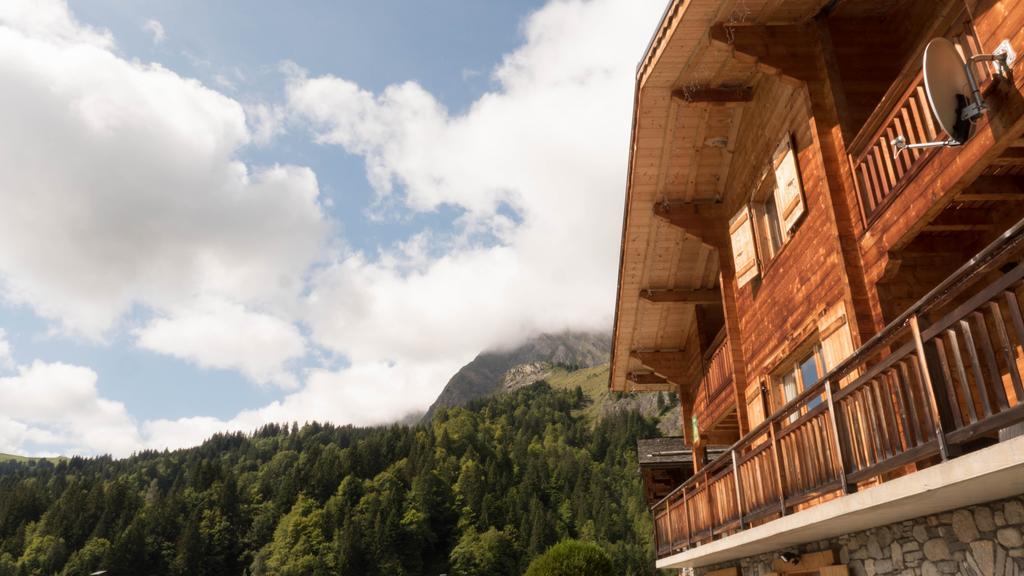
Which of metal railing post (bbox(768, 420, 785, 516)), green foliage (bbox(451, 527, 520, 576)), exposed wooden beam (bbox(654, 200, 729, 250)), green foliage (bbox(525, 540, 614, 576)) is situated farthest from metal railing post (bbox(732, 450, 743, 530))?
green foliage (bbox(451, 527, 520, 576))

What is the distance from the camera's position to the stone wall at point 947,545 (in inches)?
215

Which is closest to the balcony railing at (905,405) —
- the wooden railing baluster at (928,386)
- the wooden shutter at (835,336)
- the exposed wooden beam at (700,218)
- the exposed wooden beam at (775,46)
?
the wooden railing baluster at (928,386)

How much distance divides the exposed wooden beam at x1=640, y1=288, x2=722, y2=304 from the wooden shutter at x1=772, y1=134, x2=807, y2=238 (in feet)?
19.2

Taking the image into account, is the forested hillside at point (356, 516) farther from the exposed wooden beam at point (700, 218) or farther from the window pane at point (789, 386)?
the window pane at point (789, 386)

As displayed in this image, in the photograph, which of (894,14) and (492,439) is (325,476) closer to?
(492,439)

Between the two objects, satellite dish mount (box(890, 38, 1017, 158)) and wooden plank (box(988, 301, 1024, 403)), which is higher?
satellite dish mount (box(890, 38, 1017, 158))

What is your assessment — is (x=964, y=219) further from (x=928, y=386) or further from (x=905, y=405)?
(x=928, y=386)

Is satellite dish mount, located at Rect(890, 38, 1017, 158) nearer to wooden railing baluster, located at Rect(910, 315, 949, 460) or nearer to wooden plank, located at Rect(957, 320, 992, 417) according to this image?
wooden railing baluster, located at Rect(910, 315, 949, 460)

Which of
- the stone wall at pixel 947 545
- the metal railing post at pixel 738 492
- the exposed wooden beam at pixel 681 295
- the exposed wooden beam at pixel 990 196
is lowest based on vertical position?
the stone wall at pixel 947 545

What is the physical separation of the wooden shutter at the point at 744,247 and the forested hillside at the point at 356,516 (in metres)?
113

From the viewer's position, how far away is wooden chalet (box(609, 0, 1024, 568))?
5.26 metres

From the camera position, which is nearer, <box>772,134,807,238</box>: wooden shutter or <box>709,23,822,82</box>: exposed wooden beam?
<box>709,23,822,82</box>: exposed wooden beam

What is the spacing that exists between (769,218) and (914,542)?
6937 mm

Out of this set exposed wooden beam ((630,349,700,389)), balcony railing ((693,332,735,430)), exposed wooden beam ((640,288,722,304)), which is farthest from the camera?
exposed wooden beam ((630,349,700,389))
